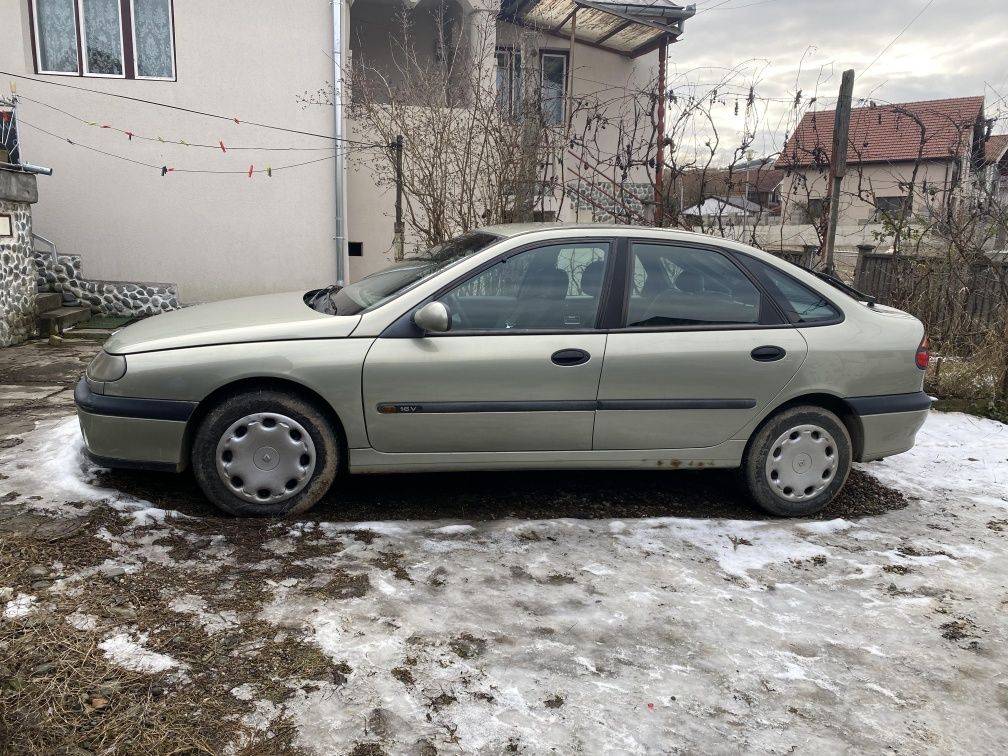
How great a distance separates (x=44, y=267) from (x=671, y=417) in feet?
33.3

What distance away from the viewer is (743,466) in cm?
454

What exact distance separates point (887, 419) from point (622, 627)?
91.5 inches

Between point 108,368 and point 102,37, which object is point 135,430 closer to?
point 108,368

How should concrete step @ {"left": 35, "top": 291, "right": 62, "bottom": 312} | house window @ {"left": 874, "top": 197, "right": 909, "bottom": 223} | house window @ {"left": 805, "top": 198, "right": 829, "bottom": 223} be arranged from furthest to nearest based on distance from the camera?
concrete step @ {"left": 35, "top": 291, "right": 62, "bottom": 312}, house window @ {"left": 874, "top": 197, "right": 909, "bottom": 223}, house window @ {"left": 805, "top": 198, "right": 829, "bottom": 223}

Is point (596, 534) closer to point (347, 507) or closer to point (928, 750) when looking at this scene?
point (347, 507)

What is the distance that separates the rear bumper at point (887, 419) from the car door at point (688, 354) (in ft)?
1.81

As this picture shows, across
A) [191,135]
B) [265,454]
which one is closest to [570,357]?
[265,454]

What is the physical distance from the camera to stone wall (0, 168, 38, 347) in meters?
8.76

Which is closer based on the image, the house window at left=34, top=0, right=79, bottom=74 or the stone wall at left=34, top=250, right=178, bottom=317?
Result: the stone wall at left=34, top=250, right=178, bottom=317

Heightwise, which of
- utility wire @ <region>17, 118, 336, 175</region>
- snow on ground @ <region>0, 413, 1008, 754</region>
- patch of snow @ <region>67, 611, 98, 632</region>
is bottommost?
snow on ground @ <region>0, 413, 1008, 754</region>

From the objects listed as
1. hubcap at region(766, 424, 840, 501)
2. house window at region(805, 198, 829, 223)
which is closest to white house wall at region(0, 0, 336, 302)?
house window at region(805, 198, 829, 223)

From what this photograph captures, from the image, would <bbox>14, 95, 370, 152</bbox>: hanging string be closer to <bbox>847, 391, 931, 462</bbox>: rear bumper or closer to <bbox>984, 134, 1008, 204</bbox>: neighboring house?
<bbox>984, 134, 1008, 204</bbox>: neighboring house

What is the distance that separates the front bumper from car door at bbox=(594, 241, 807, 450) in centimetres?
216

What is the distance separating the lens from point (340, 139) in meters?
11.9
